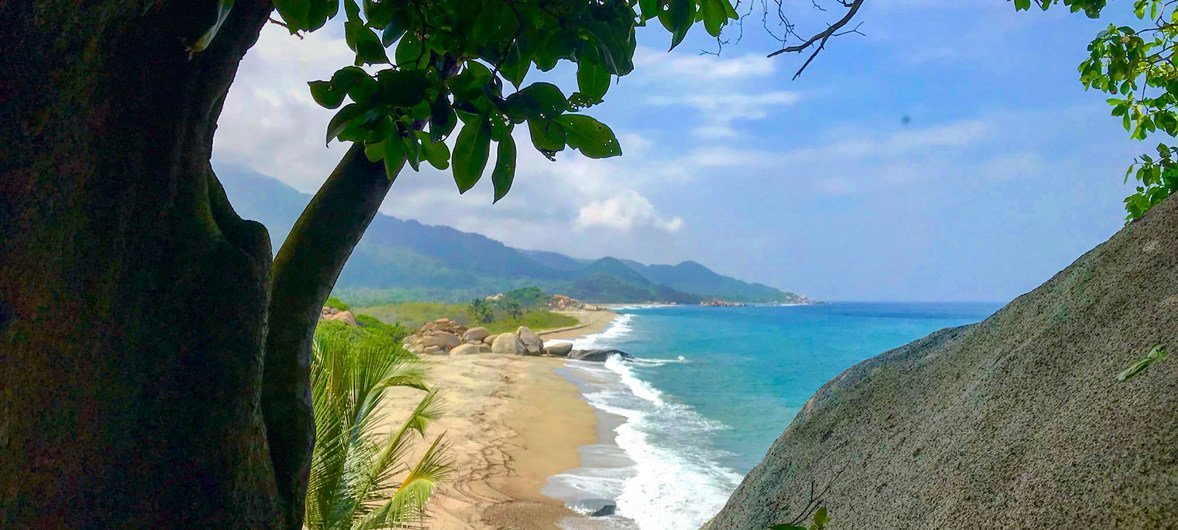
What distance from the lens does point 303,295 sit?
1.27 m

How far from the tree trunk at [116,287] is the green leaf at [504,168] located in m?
0.40

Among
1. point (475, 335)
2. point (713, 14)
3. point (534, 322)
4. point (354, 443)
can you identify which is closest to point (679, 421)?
point (354, 443)

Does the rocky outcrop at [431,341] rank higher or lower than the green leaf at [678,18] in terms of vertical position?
lower

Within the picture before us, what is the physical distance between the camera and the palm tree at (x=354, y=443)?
4453mm

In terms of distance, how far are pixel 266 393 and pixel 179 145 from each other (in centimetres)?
47

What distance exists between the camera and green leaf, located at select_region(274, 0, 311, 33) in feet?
3.07

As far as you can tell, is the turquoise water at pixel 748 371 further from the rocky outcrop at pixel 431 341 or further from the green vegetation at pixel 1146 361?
the green vegetation at pixel 1146 361

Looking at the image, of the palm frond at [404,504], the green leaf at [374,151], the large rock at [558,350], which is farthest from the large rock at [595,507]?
the large rock at [558,350]

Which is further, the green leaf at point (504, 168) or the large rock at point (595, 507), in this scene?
the large rock at point (595, 507)

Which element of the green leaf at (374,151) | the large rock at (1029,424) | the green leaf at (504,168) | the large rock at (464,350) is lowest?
the large rock at (464,350)

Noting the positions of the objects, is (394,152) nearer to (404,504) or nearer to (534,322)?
(404,504)

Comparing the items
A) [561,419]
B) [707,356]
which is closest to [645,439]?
[561,419]

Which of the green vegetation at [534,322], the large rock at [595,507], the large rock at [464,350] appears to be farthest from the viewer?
the green vegetation at [534,322]

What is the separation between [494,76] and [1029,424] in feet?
4.70
